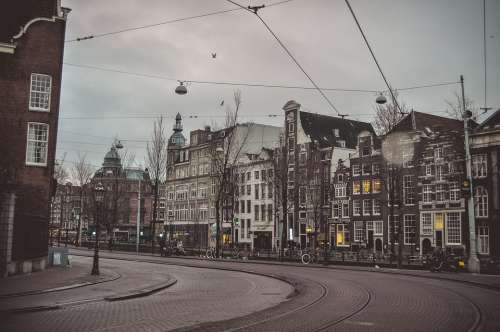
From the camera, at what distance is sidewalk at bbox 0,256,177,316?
49.3ft

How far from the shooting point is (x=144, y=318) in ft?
42.6

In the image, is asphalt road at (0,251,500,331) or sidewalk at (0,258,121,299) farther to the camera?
sidewalk at (0,258,121,299)

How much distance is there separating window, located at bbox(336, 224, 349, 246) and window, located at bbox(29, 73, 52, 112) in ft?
148

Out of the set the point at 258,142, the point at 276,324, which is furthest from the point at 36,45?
the point at 258,142

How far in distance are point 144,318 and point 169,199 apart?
320 ft

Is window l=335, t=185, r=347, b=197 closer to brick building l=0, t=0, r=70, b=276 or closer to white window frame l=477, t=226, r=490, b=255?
white window frame l=477, t=226, r=490, b=255

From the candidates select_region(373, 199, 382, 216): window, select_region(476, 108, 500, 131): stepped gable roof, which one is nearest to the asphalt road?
select_region(476, 108, 500, 131): stepped gable roof

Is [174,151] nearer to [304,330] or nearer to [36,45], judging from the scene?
[36,45]

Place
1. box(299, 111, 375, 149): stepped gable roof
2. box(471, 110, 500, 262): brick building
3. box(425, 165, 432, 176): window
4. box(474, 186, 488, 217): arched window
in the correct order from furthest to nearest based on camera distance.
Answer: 1. box(299, 111, 375, 149): stepped gable roof
2. box(425, 165, 432, 176): window
3. box(474, 186, 488, 217): arched window
4. box(471, 110, 500, 262): brick building

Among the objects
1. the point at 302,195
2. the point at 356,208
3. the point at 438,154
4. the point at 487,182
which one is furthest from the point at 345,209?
the point at 487,182

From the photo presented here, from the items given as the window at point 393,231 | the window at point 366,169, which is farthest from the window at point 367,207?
the window at point 393,231

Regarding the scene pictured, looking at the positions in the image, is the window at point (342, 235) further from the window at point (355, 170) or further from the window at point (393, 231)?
the window at point (393, 231)

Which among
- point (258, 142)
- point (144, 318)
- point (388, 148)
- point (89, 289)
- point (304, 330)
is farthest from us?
point (258, 142)

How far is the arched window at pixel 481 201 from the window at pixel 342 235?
18.4 metres
